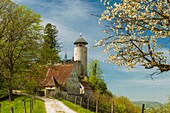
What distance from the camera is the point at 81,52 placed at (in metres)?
102

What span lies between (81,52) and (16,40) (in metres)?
58.9

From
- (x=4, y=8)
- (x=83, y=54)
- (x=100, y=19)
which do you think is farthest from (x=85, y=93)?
(x=100, y=19)

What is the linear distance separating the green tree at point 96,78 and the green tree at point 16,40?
144 ft

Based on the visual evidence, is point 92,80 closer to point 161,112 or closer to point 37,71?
point 37,71

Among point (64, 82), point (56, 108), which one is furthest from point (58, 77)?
point (56, 108)

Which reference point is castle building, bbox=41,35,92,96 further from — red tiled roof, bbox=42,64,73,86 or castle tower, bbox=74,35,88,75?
castle tower, bbox=74,35,88,75

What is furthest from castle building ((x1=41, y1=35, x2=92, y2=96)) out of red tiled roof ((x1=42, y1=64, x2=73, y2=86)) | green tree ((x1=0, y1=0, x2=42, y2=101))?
green tree ((x1=0, y1=0, x2=42, y2=101))

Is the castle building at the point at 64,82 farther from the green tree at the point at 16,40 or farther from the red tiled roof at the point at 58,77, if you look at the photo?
the green tree at the point at 16,40

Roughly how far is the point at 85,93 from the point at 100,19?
71.6m

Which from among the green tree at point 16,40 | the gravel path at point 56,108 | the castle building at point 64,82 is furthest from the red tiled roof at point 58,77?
the gravel path at point 56,108

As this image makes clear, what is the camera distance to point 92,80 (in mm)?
88250

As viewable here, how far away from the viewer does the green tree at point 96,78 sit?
289ft

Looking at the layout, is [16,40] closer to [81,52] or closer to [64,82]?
[64,82]

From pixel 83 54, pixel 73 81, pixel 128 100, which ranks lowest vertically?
pixel 128 100
